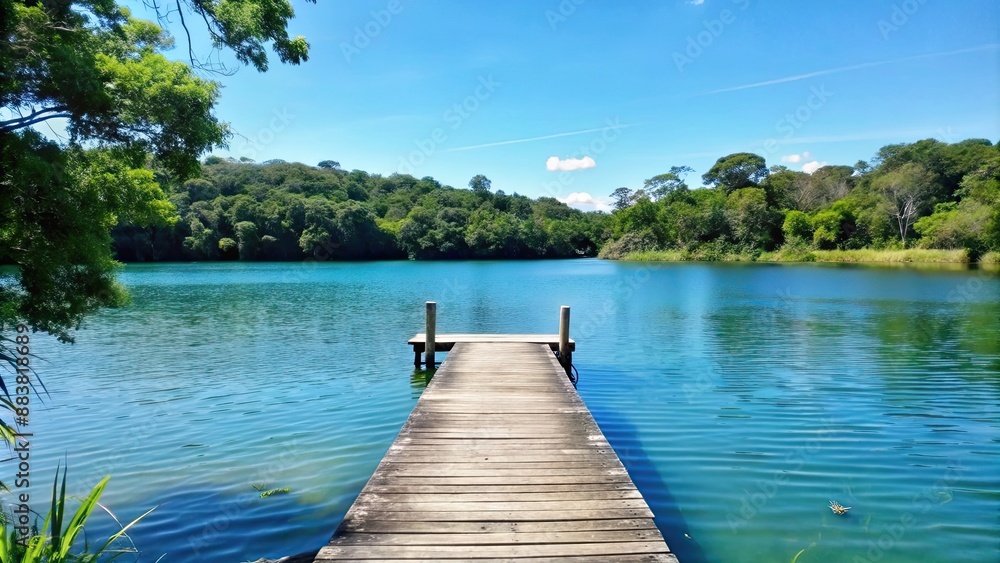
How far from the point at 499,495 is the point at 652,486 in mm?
2748

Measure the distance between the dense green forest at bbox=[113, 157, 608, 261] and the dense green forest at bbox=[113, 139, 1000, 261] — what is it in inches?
8.4

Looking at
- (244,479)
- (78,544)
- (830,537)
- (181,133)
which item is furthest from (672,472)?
A: (181,133)

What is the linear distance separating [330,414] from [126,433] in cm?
295

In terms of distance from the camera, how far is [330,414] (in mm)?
Answer: 9289

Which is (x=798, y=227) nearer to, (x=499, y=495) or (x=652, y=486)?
(x=652, y=486)

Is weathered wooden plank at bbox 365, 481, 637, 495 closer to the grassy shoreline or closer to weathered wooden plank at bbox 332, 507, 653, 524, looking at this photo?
weathered wooden plank at bbox 332, 507, 653, 524

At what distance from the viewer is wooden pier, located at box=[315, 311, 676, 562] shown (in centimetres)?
355

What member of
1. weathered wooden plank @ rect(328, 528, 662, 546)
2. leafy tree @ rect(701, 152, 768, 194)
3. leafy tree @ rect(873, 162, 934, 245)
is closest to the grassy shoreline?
leafy tree @ rect(873, 162, 934, 245)

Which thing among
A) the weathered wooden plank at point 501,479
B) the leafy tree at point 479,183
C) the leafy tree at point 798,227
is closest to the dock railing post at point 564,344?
the weathered wooden plank at point 501,479

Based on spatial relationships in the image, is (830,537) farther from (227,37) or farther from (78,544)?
(227,37)

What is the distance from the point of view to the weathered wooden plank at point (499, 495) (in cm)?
355

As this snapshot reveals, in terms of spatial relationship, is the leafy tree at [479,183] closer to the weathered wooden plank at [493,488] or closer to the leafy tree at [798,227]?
the leafy tree at [798,227]

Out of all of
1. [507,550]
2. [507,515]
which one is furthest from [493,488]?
[507,550]

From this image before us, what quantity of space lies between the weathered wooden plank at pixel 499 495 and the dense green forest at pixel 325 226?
74239mm
